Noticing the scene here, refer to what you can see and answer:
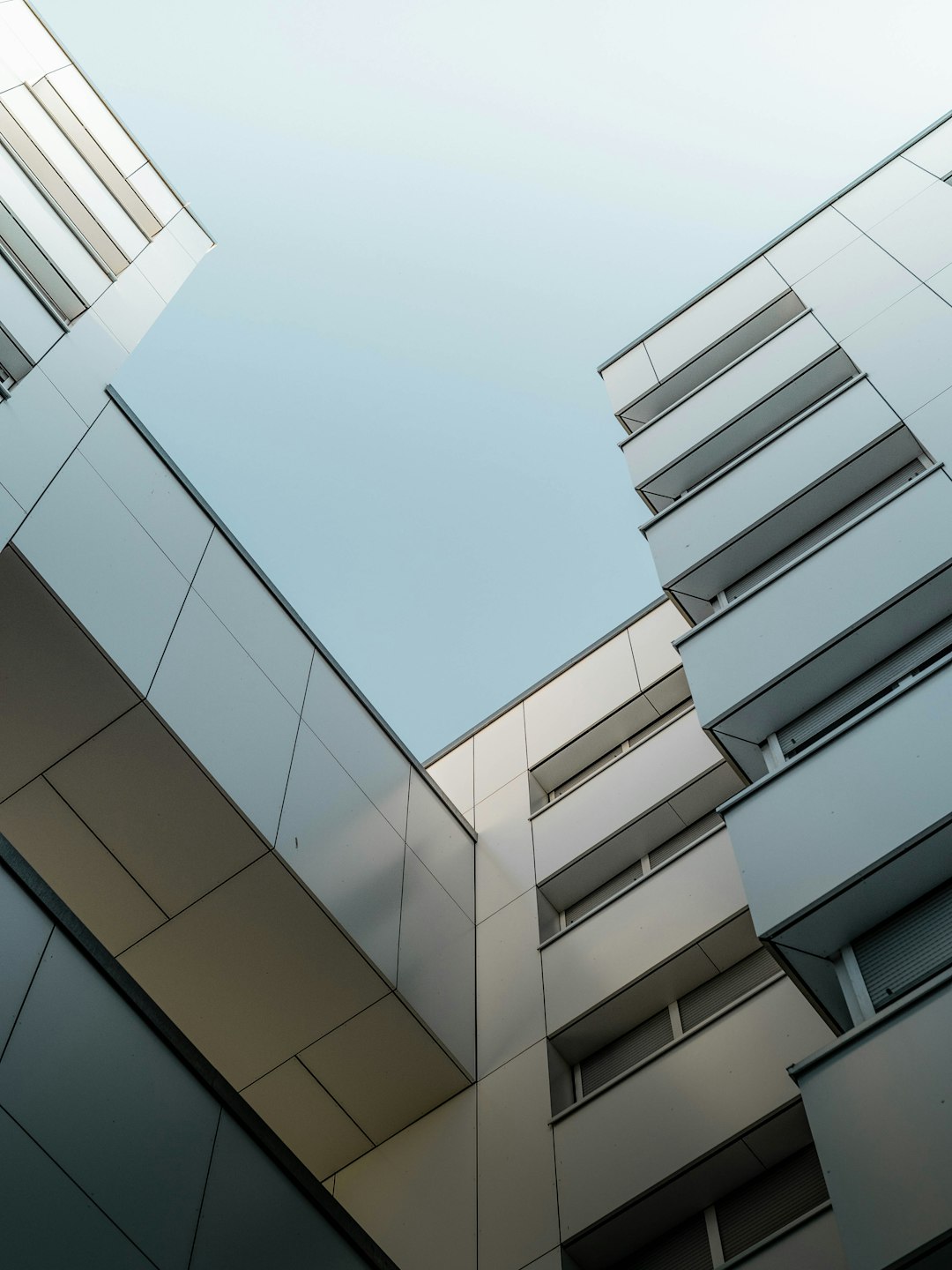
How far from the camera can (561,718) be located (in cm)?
2125

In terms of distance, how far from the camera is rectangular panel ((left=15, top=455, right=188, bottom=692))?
13.1 meters

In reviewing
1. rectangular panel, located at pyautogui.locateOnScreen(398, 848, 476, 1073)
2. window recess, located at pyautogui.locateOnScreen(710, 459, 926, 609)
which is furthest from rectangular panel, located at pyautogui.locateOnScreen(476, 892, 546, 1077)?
window recess, located at pyautogui.locateOnScreen(710, 459, 926, 609)

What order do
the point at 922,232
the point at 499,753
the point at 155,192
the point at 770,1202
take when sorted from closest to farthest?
the point at 770,1202 → the point at 922,232 → the point at 499,753 → the point at 155,192

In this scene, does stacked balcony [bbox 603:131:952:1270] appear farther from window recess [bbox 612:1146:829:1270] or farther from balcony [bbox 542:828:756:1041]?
balcony [bbox 542:828:756:1041]

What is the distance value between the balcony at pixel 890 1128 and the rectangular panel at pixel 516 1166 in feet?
17.1

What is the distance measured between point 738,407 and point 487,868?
29.0ft

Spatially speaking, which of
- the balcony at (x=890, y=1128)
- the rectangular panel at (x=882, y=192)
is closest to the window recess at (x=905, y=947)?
the balcony at (x=890, y=1128)

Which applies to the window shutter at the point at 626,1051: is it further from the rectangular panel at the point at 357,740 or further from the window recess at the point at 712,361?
the window recess at the point at 712,361

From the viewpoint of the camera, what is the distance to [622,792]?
18438 mm

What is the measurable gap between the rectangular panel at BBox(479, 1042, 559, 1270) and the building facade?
0.05 meters

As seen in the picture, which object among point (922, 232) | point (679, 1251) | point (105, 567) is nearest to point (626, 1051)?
point (679, 1251)

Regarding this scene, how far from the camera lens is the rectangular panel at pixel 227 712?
1378cm

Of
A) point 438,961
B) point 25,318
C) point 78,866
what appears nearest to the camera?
point 78,866

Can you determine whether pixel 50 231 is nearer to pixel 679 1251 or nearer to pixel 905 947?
pixel 905 947
